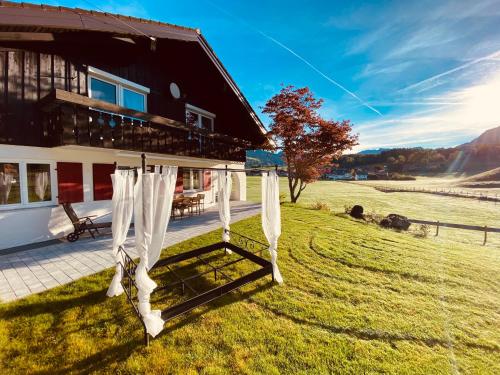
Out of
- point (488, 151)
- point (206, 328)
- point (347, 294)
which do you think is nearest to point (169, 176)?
point (206, 328)

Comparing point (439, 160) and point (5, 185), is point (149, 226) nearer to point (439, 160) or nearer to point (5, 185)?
point (5, 185)

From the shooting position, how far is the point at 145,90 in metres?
10.6

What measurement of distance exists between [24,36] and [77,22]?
1449mm

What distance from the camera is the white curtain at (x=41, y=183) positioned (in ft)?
24.6

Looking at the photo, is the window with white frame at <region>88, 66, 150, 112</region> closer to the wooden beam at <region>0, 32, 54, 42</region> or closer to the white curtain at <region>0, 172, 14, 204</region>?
the wooden beam at <region>0, 32, 54, 42</region>

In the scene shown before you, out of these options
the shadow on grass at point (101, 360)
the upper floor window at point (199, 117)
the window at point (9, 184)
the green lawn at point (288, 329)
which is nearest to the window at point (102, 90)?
the window at point (9, 184)

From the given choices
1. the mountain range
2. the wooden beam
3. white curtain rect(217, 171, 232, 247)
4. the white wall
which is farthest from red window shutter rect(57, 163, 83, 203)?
the mountain range

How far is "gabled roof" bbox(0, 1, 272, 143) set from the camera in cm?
569

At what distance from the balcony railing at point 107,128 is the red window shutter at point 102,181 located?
5.58 feet

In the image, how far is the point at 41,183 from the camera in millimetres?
7586

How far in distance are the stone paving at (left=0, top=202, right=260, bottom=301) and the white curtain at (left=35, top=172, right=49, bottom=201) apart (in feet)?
6.14

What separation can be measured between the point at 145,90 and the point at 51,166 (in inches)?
210

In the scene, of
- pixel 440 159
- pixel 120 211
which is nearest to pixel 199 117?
pixel 120 211

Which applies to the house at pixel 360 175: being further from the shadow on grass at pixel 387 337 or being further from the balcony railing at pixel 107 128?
the shadow on grass at pixel 387 337
